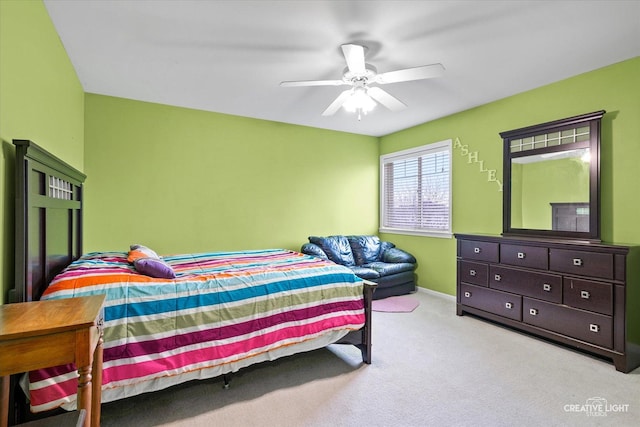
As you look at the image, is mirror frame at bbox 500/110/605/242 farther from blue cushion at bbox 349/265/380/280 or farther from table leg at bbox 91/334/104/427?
table leg at bbox 91/334/104/427

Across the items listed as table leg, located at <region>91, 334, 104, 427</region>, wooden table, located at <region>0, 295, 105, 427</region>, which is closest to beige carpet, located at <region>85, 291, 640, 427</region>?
table leg, located at <region>91, 334, 104, 427</region>

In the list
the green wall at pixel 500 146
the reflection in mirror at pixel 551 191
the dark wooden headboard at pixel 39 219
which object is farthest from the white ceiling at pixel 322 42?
the dark wooden headboard at pixel 39 219

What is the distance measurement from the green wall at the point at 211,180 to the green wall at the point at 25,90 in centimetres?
112

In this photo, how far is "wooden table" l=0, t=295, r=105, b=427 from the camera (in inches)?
44.8

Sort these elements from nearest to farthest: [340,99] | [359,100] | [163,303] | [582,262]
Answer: [163,303] < [582,262] < [359,100] < [340,99]

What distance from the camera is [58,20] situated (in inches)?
87.9

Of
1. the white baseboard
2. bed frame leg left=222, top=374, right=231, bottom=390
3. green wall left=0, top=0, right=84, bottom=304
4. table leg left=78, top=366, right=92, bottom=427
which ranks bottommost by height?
bed frame leg left=222, top=374, right=231, bottom=390

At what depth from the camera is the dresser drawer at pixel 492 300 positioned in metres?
3.24

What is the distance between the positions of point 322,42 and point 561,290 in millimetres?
3065

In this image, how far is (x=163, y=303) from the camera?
1948mm

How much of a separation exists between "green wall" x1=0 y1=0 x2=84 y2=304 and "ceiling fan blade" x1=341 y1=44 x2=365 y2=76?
6.16ft

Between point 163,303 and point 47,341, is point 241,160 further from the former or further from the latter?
point 47,341

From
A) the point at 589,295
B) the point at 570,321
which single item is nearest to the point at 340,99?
the point at 589,295

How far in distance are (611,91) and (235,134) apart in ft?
13.9
